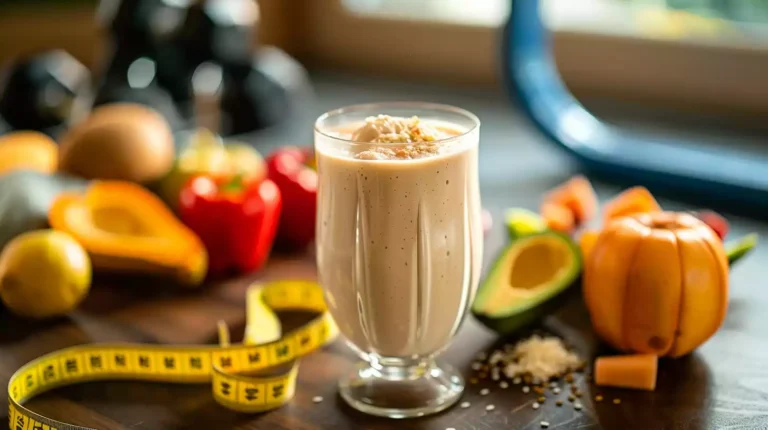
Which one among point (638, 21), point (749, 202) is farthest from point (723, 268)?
point (638, 21)

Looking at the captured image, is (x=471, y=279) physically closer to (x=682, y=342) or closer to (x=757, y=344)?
(x=682, y=342)

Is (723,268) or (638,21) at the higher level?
(638,21)

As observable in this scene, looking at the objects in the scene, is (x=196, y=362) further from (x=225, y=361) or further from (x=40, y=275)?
(x=40, y=275)

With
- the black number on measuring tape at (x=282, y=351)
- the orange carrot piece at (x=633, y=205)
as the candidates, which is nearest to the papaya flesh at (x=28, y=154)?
Answer: the black number on measuring tape at (x=282, y=351)

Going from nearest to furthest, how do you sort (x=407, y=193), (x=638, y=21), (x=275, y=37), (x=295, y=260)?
1. (x=407, y=193)
2. (x=295, y=260)
3. (x=638, y=21)
4. (x=275, y=37)

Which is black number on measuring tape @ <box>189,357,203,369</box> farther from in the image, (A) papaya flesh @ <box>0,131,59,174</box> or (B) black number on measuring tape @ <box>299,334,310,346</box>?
(A) papaya flesh @ <box>0,131,59,174</box>

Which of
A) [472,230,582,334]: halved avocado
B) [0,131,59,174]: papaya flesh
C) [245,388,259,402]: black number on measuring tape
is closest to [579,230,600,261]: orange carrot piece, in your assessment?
[472,230,582,334]: halved avocado

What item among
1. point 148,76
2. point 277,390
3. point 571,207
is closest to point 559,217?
point 571,207
